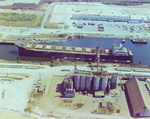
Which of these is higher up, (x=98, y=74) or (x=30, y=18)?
(x=30, y=18)

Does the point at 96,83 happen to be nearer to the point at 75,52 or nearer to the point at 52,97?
the point at 52,97

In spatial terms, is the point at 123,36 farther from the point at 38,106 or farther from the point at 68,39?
the point at 38,106

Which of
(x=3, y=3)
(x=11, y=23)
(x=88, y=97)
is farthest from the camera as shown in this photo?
(x=3, y=3)

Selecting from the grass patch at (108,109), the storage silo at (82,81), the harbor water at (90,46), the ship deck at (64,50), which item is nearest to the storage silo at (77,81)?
the storage silo at (82,81)

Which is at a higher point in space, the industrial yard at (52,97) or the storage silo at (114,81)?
the storage silo at (114,81)

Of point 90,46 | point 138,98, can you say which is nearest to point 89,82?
point 138,98

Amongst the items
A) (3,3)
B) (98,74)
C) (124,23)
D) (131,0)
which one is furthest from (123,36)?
(3,3)

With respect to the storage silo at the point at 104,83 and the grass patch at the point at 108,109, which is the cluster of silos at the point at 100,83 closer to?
the storage silo at the point at 104,83
